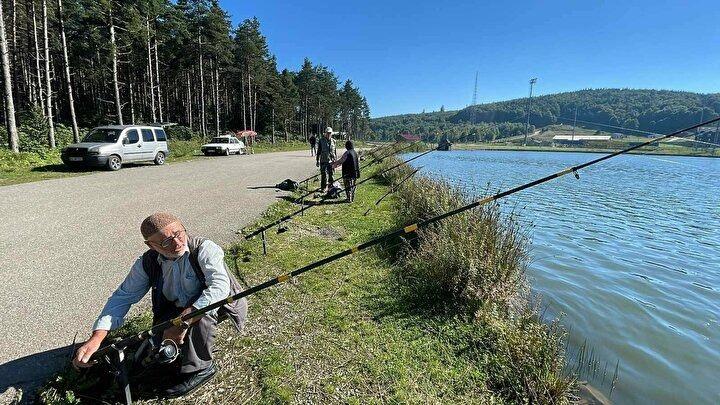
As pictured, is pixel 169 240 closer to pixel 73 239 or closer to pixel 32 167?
pixel 73 239

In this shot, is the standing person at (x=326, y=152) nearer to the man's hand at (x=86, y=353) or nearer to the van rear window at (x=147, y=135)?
the man's hand at (x=86, y=353)

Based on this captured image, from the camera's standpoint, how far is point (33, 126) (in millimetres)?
20234

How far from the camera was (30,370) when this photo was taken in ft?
10.2

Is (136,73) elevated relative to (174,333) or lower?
elevated

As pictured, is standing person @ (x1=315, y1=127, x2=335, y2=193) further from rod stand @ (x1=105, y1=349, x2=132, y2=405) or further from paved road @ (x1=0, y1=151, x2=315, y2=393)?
rod stand @ (x1=105, y1=349, x2=132, y2=405)

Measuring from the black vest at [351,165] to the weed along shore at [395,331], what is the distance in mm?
4940

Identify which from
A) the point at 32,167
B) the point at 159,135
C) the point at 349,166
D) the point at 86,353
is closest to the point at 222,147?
the point at 159,135

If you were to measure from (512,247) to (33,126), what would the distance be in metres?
25.9

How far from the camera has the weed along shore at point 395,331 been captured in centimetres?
320

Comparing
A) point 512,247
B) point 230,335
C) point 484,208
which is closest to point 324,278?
point 230,335

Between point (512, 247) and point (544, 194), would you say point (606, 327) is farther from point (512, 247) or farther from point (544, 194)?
point (544, 194)

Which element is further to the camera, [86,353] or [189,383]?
[189,383]

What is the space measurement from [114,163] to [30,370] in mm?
15979

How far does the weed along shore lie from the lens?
3197 millimetres
